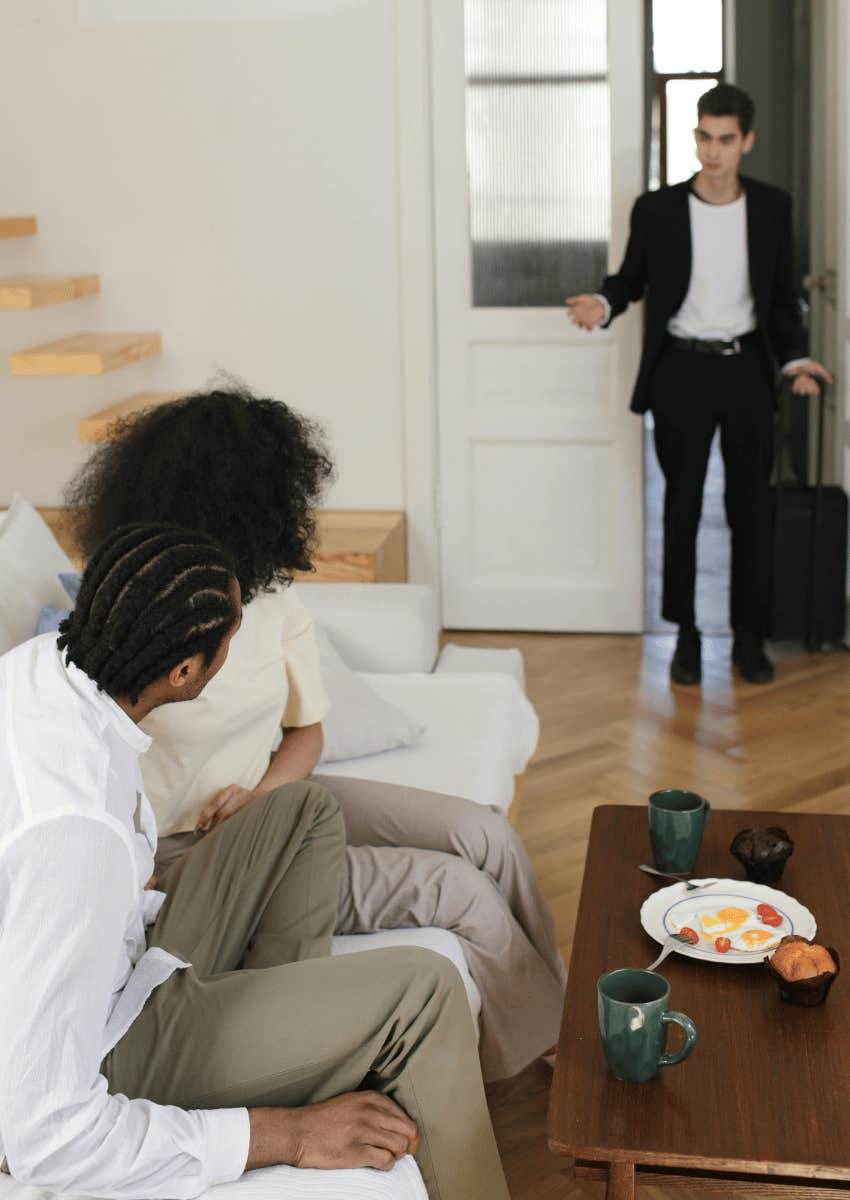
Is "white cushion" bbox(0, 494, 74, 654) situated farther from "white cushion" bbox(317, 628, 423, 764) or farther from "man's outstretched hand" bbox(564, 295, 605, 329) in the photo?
"man's outstretched hand" bbox(564, 295, 605, 329)

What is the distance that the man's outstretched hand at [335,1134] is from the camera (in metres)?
1.42

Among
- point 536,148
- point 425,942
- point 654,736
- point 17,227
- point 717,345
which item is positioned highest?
point 536,148

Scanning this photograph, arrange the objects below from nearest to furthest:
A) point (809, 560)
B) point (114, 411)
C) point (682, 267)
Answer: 1. point (682, 267)
2. point (809, 560)
3. point (114, 411)

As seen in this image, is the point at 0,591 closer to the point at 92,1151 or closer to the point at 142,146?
the point at 92,1151

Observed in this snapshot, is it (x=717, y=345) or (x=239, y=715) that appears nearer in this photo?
(x=239, y=715)

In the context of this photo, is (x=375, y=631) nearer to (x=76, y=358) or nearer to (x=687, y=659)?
(x=687, y=659)

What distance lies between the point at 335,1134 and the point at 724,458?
2.92 metres

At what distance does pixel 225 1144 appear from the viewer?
4.54 feet

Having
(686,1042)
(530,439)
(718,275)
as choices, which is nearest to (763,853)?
(686,1042)

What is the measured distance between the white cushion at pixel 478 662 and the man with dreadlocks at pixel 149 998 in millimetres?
1440

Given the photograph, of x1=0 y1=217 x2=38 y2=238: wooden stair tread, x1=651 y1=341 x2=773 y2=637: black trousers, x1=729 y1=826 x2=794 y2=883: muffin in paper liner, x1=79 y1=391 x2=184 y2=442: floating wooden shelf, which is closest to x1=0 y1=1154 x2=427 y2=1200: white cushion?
x1=729 y1=826 x2=794 y2=883: muffin in paper liner

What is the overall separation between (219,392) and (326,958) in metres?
0.89

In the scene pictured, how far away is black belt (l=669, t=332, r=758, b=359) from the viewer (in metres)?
3.96

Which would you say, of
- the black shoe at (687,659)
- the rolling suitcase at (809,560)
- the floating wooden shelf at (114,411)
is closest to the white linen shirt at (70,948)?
the floating wooden shelf at (114,411)
